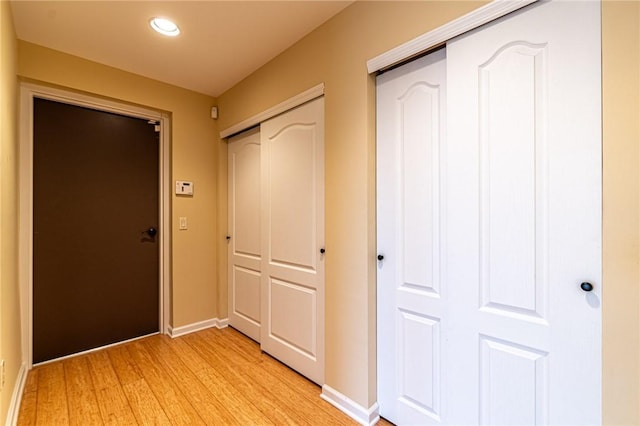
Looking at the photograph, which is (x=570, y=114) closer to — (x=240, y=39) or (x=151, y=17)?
(x=240, y=39)

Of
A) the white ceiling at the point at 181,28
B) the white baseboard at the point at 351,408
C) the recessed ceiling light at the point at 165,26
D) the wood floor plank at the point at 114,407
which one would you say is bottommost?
the wood floor plank at the point at 114,407

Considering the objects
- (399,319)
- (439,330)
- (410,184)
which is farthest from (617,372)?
(410,184)

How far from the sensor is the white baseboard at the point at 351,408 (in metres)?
1.65

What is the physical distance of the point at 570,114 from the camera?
1.06 meters

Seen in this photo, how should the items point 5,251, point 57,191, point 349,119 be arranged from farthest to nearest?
point 57,191 → point 349,119 → point 5,251

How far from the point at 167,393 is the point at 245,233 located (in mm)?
1388

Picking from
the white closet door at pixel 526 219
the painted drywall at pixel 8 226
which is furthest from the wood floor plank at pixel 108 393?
the white closet door at pixel 526 219

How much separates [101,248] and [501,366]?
9.93 ft

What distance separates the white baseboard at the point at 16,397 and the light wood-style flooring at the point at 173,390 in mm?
41

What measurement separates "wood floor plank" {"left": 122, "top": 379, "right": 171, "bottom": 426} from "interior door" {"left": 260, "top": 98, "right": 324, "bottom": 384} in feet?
2.89

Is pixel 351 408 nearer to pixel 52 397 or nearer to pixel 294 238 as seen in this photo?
pixel 294 238

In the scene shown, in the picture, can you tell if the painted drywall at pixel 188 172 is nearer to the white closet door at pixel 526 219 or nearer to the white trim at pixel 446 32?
the white trim at pixel 446 32

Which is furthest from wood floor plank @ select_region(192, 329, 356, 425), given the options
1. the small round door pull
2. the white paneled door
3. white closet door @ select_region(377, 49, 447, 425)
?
the small round door pull

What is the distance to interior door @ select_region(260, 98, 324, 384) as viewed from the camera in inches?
80.3
